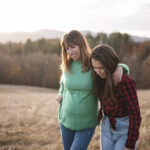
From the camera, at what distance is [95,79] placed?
234 cm

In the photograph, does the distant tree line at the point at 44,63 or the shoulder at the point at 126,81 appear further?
the distant tree line at the point at 44,63

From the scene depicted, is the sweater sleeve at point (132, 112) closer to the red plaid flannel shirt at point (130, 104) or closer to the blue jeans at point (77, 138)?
the red plaid flannel shirt at point (130, 104)

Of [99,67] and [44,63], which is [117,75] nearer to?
[99,67]

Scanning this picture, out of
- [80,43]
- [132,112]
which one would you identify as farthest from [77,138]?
[80,43]

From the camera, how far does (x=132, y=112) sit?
6.48ft

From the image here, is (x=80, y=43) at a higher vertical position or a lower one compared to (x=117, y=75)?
higher

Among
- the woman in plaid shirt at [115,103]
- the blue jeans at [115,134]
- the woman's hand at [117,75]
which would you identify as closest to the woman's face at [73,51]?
the woman in plaid shirt at [115,103]

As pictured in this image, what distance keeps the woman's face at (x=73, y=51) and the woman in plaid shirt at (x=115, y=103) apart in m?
0.39

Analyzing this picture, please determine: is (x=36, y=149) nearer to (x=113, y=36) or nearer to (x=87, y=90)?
(x=87, y=90)

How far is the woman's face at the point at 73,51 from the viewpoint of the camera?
248cm

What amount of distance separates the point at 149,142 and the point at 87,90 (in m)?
2.43

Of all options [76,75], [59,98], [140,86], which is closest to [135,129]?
[76,75]

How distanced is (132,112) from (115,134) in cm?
41

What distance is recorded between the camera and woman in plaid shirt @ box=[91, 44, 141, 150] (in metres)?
1.97
